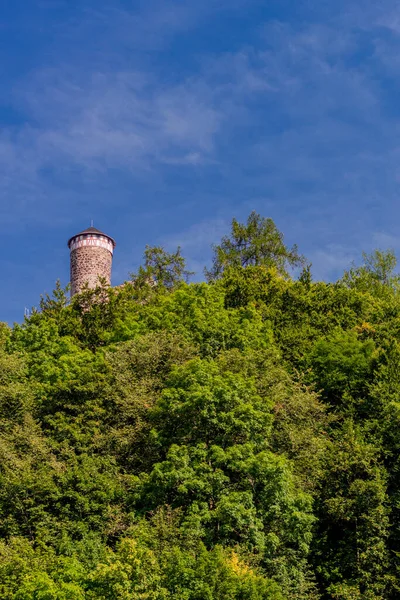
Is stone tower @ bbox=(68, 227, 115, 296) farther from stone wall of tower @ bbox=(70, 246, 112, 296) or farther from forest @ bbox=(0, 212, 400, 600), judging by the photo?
forest @ bbox=(0, 212, 400, 600)

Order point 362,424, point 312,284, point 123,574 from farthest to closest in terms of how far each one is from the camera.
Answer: point 312,284 → point 362,424 → point 123,574

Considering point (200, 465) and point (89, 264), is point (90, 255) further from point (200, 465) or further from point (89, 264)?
point (200, 465)

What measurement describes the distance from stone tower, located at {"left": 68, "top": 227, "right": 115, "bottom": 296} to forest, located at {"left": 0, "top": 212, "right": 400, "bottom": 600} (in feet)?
70.6

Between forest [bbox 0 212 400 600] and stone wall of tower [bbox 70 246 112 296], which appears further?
stone wall of tower [bbox 70 246 112 296]

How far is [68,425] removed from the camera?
85.6 feet

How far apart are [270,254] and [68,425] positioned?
95.1 feet

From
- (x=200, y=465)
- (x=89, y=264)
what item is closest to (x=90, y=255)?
(x=89, y=264)

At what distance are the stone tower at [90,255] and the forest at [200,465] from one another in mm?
21530

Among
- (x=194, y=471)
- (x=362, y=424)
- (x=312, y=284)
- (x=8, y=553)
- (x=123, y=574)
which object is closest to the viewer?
(x=123, y=574)

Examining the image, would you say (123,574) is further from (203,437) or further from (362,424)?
(362,424)

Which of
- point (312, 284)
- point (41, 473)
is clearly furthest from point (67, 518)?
point (312, 284)

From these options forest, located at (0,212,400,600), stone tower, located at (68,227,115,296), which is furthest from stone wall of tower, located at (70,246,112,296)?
forest, located at (0,212,400,600)

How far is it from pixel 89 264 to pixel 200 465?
34.8 m

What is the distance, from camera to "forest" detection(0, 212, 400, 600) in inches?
760
